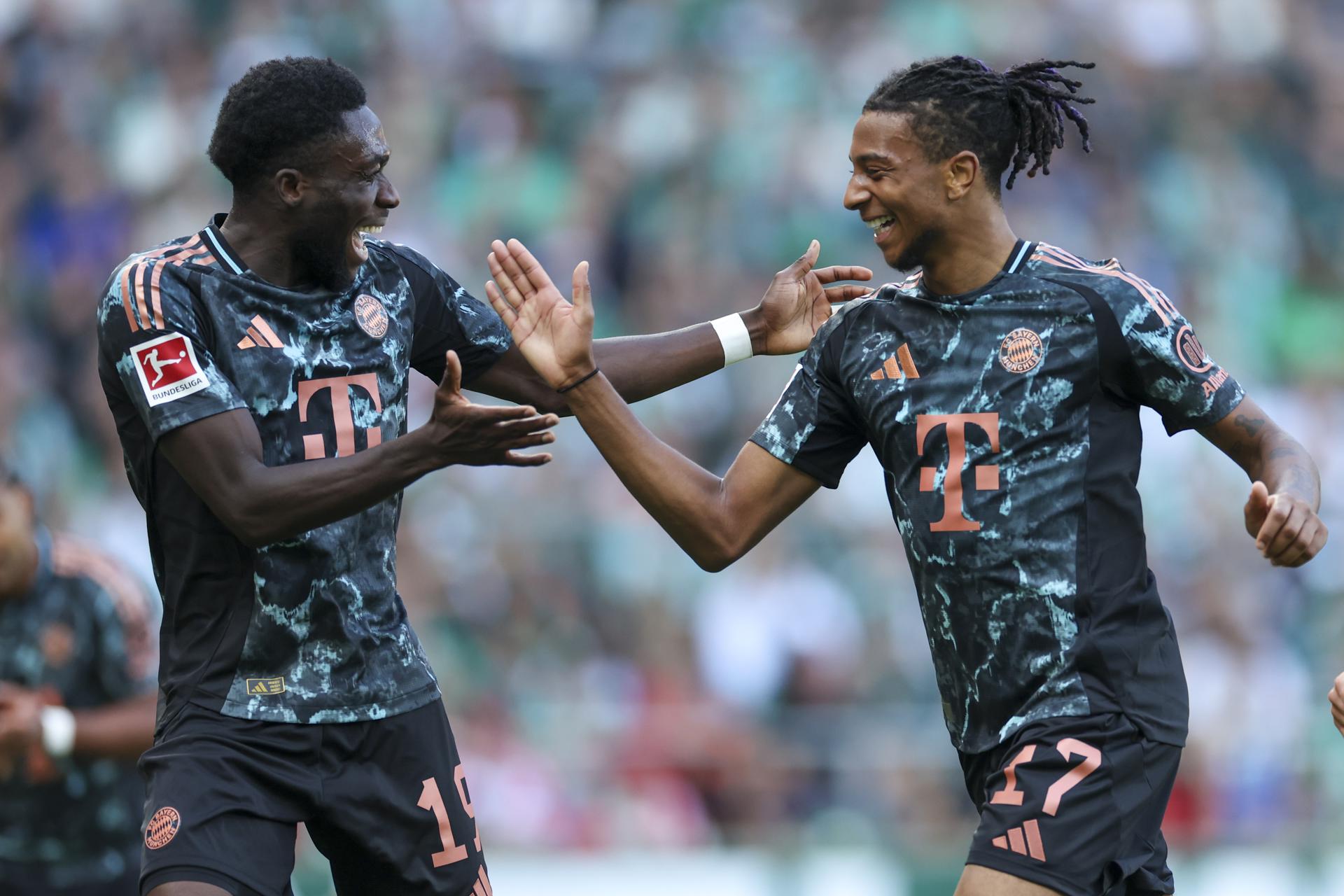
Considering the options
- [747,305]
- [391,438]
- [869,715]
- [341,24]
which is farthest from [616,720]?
[341,24]

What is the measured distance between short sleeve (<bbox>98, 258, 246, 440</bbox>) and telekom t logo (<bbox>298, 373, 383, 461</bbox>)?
184 millimetres

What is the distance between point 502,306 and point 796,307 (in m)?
1.06

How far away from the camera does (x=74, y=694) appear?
660cm

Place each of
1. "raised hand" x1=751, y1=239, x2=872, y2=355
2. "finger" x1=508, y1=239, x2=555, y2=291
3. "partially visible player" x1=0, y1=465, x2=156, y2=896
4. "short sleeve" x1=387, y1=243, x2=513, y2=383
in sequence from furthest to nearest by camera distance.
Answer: "partially visible player" x1=0, y1=465, x2=156, y2=896 → "raised hand" x1=751, y1=239, x2=872, y2=355 → "short sleeve" x1=387, y1=243, x2=513, y2=383 → "finger" x1=508, y1=239, x2=555, y2=291

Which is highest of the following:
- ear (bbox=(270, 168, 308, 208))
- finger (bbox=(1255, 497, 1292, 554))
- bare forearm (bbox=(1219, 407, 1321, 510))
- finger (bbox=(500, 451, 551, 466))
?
ear (bbox=(270, 168, 308, 208))

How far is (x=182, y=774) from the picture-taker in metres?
4.77

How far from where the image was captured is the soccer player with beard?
469 centimetres

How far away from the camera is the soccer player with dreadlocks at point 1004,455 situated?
4.79m

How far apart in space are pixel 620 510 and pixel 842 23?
565cm

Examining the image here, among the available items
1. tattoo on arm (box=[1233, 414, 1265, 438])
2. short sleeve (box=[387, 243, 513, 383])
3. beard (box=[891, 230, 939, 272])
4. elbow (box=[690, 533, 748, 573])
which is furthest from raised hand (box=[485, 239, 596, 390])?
tattoo on arm (box=[1233, 414, 1265, 438])

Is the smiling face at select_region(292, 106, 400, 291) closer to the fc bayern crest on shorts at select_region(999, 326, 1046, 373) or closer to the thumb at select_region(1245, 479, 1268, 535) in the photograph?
the fc bayern crest on shorts at select_region(999, 326, 1046, 373)

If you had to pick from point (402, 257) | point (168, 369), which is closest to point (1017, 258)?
point (402, 257)

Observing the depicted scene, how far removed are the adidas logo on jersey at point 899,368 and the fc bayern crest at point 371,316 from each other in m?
1.35

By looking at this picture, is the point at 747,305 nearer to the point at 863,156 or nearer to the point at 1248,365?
the point at 1248,365
